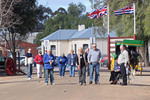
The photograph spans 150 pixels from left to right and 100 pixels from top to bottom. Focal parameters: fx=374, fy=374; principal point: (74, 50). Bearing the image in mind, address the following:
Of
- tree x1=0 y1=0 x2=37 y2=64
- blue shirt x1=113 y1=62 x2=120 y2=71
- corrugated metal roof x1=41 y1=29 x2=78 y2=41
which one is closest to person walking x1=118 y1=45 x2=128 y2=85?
blue shirt x1=113 y1=62 x2=120 y2=71

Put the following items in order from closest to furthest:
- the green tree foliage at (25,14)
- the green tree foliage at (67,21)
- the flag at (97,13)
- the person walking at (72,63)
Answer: the person walking at (72,63) < the green tree foliage at (25,14) < the flag at (97,13) < the green tree foliage at (67,21)

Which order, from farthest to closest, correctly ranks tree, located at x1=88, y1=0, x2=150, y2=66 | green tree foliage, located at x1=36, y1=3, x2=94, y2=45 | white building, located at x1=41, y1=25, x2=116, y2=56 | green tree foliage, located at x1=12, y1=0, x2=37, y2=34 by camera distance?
green tree foliage, located at x1=36, y1=3, x2=94, y2=45
white building, located at x1=41, y1=25, x2=116, y2=56
tree, located at x1=88, y1=0, x2=150, y2=66
green tree foliage, located at x1=12, y1=0, x2=37, y2=34

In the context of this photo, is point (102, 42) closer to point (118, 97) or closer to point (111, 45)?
point (111, 45)

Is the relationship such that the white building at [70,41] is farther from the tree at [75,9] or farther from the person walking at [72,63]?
the tree at [75,9]

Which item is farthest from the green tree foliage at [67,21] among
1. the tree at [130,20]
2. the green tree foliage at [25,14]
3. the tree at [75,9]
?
the green tree foliage at [25,14]

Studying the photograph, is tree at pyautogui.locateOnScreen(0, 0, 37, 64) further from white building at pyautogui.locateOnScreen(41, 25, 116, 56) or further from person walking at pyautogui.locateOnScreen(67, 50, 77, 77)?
white building at pyautogui.locateOnScreen(41, 25, 116, 56)

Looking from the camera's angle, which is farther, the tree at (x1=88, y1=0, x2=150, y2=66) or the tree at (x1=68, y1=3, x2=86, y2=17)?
the tree at (x1=68, y1=3, x2=86, y2=17)

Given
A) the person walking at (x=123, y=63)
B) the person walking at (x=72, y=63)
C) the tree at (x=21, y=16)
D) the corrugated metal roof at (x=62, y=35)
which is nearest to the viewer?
the person walking at (x=123, y=63)

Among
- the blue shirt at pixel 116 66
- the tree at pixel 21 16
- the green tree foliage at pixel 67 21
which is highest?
the green tree foliage at pixel 67 21

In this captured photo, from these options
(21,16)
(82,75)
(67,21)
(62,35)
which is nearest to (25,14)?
(21,16)

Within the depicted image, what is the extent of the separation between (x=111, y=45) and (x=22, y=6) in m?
7.95

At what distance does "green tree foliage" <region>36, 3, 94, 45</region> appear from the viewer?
90.2 metres

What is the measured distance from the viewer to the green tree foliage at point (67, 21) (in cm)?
9024

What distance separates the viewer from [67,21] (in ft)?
317
